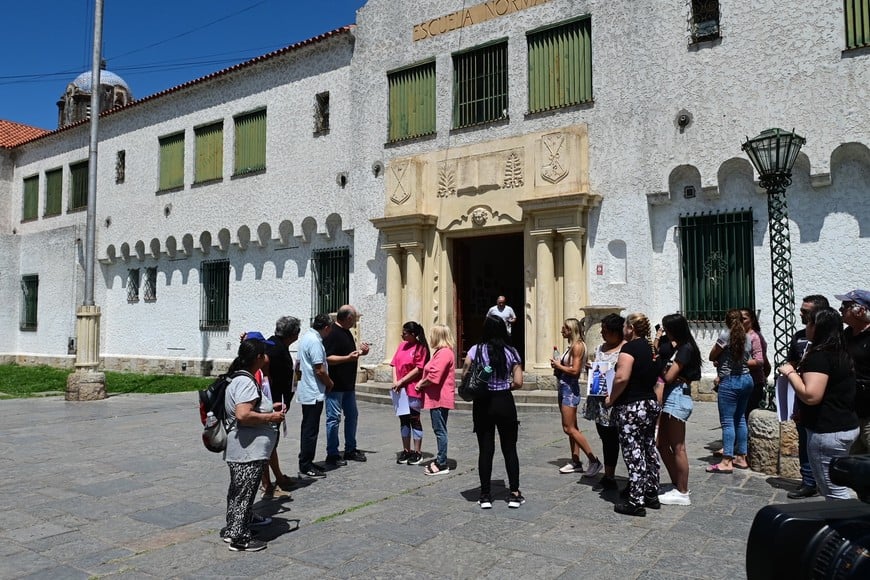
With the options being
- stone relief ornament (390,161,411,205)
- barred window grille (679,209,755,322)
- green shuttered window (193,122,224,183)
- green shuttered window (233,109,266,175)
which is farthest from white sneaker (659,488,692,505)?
green shuttered window (193,122,224,183)

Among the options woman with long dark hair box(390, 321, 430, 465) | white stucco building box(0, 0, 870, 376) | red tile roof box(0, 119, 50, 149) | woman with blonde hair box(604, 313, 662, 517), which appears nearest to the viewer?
woman with blonde hair box(604, 313, 662, 517)

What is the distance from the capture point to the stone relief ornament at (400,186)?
Result: 1490 cm

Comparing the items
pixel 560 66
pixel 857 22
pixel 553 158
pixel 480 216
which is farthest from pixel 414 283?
pixel 857 22

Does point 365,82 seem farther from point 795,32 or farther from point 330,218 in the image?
point 795,32

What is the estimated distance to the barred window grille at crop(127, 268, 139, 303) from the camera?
22000 millimetres

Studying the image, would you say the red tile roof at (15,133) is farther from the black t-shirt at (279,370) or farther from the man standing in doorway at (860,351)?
the man standing in doorway at (860,351)

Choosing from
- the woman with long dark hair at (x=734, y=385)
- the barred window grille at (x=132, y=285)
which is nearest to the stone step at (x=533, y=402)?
the woman with long dark hair at (x=734, y=385)

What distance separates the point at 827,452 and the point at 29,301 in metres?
27.6

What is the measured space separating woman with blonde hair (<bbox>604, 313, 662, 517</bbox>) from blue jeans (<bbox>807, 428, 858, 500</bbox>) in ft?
4.07

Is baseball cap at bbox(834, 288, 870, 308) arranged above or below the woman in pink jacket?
above

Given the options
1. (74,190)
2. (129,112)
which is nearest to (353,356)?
(129,112)

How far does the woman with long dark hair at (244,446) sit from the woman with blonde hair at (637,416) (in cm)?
275

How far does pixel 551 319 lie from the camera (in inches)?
518

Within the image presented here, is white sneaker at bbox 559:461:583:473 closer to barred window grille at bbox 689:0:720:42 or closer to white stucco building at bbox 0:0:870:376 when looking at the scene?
white stucco building at bbox 0:0:870:376
